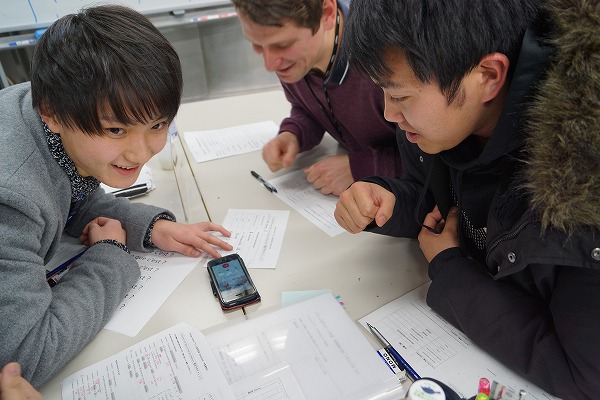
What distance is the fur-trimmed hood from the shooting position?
0.50m

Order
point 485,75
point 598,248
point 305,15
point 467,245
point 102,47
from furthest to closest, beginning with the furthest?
point 305,15
point 467,245
point 102,47
point 485,75
point 598,248

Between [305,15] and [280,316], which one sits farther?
[305,15]

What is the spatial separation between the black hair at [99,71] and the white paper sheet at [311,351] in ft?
1.44

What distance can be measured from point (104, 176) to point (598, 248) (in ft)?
2.84

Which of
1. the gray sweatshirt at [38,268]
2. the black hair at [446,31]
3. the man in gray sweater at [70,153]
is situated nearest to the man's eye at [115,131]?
the man in gray sweater at [70,153]

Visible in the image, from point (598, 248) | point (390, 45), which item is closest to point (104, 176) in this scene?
point (390, 45)

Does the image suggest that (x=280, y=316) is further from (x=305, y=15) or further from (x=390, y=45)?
(x=305, y=15)

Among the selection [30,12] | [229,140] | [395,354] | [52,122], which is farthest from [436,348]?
[30,12]

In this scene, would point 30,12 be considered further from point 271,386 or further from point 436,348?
point 436,348

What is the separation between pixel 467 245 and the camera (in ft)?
2.91

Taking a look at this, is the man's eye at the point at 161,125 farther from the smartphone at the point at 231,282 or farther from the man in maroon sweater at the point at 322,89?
the man in maroon sweater at the point at 322,89

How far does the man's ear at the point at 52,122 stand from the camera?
2.61 feet

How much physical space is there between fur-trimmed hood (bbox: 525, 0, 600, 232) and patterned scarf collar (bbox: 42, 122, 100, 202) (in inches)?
31.6

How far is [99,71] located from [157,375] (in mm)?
521
